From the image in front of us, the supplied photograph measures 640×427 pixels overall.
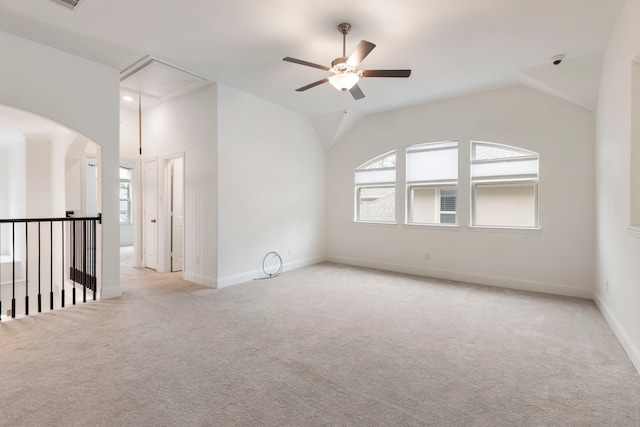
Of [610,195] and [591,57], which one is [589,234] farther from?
[591,57]

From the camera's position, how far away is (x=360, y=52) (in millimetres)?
2766

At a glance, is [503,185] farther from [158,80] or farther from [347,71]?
[158,80]

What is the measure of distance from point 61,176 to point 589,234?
8622 millimetres

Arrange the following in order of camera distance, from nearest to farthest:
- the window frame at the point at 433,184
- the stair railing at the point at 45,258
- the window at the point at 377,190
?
1. the stair railing at the point at 45,258
2. the window frame at the point at 433,184
3. the window at the point at 377,190

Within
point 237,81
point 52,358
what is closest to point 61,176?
point 237,81

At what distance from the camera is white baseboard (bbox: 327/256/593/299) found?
4305mm

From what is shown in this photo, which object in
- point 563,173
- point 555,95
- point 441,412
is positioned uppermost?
point 555,95

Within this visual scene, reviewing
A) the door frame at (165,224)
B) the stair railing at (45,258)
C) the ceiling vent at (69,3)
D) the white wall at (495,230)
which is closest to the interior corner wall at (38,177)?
the stair railing at (45,258)

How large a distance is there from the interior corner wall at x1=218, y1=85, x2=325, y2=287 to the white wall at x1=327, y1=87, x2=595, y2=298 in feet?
2.88

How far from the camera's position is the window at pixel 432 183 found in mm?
5312

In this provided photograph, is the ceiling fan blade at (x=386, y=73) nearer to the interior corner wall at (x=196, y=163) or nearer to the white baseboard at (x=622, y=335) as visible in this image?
the interior corner wall at (x=196, y=163)

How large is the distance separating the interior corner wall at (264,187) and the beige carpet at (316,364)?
45.2 inches

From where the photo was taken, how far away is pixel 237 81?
14.8 feet

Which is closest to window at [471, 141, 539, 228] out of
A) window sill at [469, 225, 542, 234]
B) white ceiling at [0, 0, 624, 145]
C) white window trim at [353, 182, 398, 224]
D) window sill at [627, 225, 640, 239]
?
window sill at [469, 225, 542, 234]
